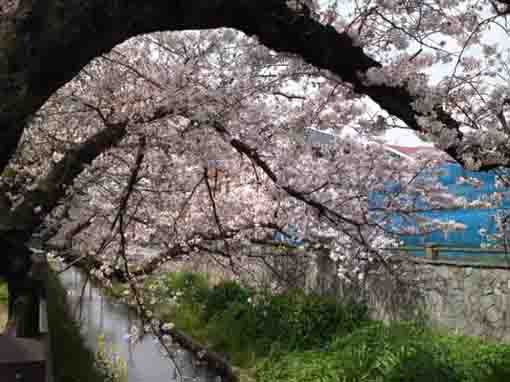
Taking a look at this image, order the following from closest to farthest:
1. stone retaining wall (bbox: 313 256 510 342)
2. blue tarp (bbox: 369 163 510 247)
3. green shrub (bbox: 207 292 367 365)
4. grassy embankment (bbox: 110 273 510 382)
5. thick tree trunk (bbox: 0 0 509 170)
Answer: thick tree trunk (bbox: 0 0 509 170), grassy embankment (bbox: 110 273 510 382), stone retaining wall (bbox: 313 256 510 342), blue tarp (bbox: 369 163 510 247), green shrub (bbox: 207 292 367 365)

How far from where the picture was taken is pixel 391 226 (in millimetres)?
7430

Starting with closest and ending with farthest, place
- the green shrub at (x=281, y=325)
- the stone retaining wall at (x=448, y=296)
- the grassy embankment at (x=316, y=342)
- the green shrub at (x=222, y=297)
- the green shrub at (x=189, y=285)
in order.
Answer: the grassy embankment at (x=316, y=342)
the stone retaining wall at (x=448, y=296)
the green shrub at (x=281, y=325)
the green shrub at (x=222, y=297)
the green shrub at (x=189, y=285)

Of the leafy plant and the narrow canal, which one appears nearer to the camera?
the leafy plant

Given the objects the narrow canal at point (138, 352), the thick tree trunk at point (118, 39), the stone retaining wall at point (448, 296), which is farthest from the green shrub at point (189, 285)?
the thick tree trunk at point (118, 39)

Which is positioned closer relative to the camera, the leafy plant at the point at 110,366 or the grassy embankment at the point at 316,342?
the grassy embankment at the point at 316,342

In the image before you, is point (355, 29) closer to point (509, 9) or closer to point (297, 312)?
point (509, 9)

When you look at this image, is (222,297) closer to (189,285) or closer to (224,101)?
(189,285)

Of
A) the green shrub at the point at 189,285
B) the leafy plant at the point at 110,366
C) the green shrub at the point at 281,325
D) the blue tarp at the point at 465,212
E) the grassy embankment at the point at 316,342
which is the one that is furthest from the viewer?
the green shrub at the point at 189,285

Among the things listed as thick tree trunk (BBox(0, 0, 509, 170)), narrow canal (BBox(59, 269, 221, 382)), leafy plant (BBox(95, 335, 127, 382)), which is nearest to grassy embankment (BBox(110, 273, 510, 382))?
narrow canal (BBox(59, 269, 221, 382))

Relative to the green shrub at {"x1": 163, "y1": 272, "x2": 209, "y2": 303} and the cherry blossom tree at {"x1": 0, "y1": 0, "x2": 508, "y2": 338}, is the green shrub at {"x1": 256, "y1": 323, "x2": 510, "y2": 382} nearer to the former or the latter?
the cherry blossom tree at {"x1": 0, "y1": 0, "x2": 508, "y2": 338}

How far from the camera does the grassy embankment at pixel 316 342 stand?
21.0ft

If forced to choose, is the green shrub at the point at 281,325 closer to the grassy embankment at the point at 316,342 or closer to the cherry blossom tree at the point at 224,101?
the grassy embankment at the point at 316,342

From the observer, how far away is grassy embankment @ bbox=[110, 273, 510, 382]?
6.39 m

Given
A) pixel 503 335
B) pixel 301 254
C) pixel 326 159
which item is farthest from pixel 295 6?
pixel 301 254
